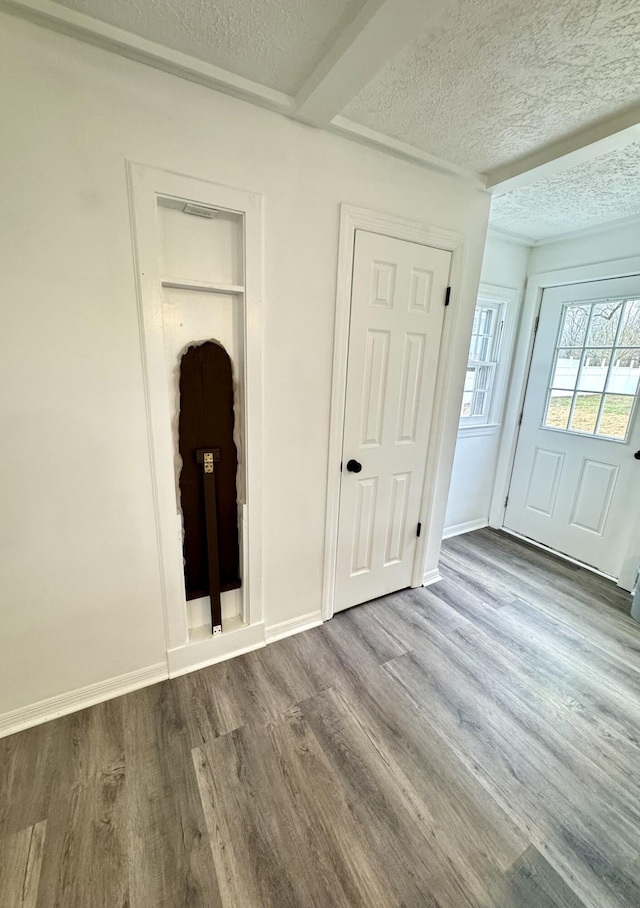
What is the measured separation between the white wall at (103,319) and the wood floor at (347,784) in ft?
1.18

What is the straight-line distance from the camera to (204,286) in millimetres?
1393

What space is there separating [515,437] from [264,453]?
2502 mm

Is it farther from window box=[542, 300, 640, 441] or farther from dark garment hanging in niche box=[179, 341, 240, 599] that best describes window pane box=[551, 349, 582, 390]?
dark garment hanging in niche box=[179, 341, 240, 599]

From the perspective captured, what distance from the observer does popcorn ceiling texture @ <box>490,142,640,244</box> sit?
1.75m

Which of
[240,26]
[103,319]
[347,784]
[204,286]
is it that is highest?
[240,26]

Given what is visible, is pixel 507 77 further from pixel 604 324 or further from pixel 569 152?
pixel 604 324

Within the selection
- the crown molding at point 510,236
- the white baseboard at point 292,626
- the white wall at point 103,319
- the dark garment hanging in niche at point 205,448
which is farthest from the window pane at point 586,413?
the dark garment hanging in niche at point 205,448

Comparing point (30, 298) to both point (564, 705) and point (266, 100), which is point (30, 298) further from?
point (564, 705)

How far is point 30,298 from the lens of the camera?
117cm

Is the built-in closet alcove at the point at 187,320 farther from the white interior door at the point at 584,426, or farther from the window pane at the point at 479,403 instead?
the white interior door at the point at 584,426

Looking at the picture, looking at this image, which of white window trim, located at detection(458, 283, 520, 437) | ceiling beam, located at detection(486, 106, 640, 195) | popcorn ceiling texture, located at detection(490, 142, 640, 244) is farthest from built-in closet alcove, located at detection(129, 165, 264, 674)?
white window trim, located at detection(458, 283, 520, 437)

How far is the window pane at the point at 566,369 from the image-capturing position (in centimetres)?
275

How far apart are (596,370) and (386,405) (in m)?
1.84

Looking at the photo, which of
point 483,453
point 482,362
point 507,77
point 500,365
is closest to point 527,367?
point 500,365
